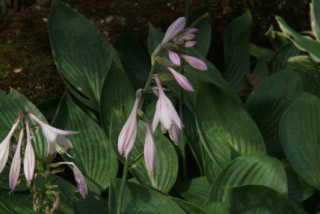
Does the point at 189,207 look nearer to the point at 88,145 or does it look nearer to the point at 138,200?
the point at 138,200

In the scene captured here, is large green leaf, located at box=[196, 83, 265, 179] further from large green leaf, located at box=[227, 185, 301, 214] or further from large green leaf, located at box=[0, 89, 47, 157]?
large green leaf, located at box=[0, 89, 47, 157]

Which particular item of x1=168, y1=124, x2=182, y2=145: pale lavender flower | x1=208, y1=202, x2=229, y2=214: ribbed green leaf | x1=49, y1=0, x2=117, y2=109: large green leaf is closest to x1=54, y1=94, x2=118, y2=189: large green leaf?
x1=49, y1=0, x2=117, y2=109: large green leaf

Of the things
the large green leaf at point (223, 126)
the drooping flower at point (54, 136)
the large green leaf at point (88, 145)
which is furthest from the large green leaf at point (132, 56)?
the drooping flower at point (54, 136)

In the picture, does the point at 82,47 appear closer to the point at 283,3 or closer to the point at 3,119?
the point at 3,119

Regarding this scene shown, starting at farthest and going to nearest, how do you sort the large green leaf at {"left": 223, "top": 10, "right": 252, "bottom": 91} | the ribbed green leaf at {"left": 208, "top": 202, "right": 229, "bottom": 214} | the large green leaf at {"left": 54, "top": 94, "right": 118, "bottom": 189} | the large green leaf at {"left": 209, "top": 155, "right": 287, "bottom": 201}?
the large green leaf at {"left": 223, "top": 10, "right": 252, "bottom": 91}
the large green leaf at {"left": 54, "top": 94, "right": 118, "bottom": 189}
the large green leaf at {"left": 209, "top": 155, "right": 287, "bottom": 201}
the ribbed green leaf at {"left": 208, "top": 202, "right": 229, "bottom": 214}

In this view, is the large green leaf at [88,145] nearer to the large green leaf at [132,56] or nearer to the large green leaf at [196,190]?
the large green leaf at [196,190]

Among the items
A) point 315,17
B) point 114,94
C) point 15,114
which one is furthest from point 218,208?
point 315,17

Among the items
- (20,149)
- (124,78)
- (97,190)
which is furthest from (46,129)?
(124,78)
